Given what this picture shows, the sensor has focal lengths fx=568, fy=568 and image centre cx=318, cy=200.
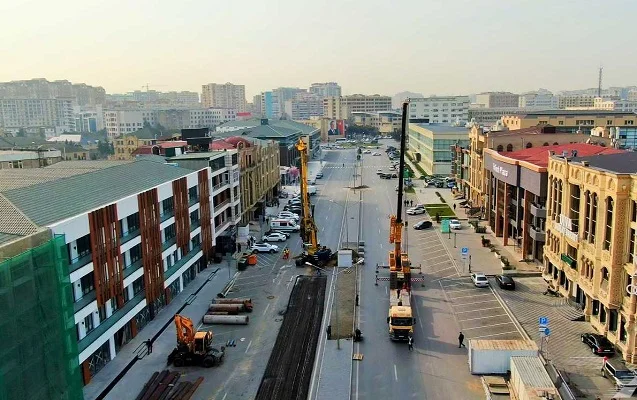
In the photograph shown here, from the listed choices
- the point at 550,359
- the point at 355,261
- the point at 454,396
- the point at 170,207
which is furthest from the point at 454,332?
the point at 170,207

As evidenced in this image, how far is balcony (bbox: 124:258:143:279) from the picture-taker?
1513 inches

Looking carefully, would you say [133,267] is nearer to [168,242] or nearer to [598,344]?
[168,242]

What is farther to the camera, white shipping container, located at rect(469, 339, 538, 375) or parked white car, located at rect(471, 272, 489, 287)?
parked white car, located at rect(471, 272, 489, 287)

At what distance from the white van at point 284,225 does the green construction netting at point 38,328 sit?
144ft

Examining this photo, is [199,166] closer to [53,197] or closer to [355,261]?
[355,261]

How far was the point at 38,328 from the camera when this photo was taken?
25.2m

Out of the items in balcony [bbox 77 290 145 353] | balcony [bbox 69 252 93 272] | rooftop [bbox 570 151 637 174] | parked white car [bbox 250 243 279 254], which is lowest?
parked white car [bbox 250 243 279 254]

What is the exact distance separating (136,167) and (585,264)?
3602 centimetres

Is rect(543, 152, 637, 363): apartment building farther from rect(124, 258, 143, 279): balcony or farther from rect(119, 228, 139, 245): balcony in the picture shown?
rect(119, 228, 139, 245): balcony

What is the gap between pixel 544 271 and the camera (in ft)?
167

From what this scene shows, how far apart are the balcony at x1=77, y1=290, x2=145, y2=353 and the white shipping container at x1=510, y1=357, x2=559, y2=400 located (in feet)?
76.9

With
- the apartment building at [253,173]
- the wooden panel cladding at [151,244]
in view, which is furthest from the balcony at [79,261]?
the apartment building at [253,173]

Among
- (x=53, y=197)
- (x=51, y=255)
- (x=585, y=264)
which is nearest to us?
(x=51, y=255)

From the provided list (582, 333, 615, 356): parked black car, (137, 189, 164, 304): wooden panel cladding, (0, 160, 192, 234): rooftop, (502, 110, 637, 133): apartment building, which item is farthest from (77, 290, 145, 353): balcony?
(502, 110, 637, 133): apartment building
